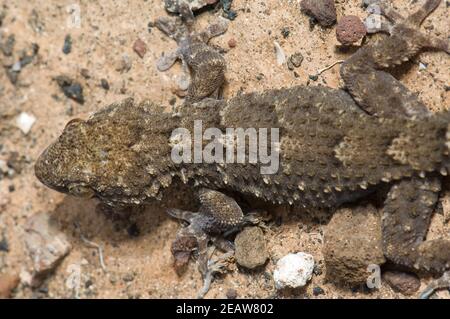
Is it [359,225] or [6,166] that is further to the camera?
[6,166]

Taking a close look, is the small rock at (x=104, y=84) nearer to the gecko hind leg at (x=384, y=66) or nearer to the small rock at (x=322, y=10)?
the small rock at (x=322, y=10)

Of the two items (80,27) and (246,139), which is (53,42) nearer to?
(80,27)

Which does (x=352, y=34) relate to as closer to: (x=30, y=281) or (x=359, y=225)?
(x=359, y=225)

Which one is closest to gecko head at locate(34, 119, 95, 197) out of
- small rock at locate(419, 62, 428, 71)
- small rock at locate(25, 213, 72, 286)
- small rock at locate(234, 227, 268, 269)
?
small rock at locate(25, 213, 72, 286)

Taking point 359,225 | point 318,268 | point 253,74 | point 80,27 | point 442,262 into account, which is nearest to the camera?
point 442,262

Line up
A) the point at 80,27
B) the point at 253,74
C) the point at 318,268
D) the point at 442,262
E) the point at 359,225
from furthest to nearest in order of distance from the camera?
the point at 80,27 → the point at 253,74 → the point at 318,268 → the point at 359,225 → the point at 442,262

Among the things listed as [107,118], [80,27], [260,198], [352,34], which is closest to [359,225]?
[260,198]

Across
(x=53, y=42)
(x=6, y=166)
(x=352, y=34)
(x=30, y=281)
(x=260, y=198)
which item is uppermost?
(x=352, y=34)

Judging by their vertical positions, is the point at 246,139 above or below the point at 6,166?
above
